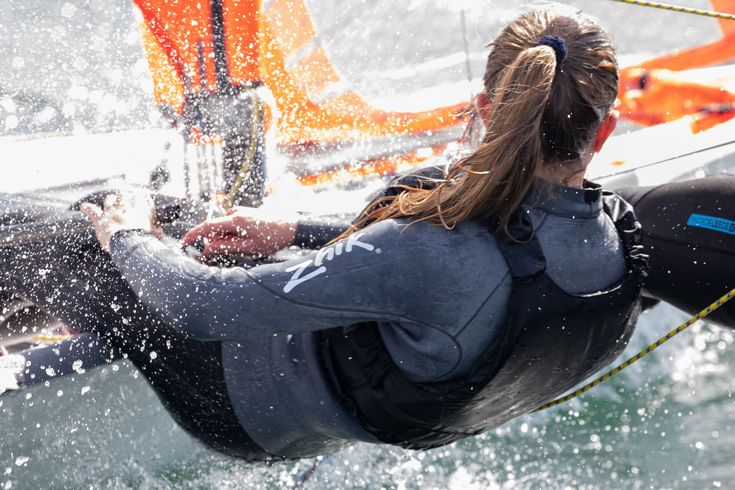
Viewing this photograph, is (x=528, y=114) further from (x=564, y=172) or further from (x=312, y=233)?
(x=312, y=233)

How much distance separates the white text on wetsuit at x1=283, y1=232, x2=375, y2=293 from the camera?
742 mm

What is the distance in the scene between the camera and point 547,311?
78cm

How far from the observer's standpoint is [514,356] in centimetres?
81

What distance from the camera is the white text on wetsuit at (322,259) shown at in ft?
2.43

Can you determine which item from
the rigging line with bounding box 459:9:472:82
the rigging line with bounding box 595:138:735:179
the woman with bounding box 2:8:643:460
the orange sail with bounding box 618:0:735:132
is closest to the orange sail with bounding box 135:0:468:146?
the rigging line with bounding box 459:9:472:82

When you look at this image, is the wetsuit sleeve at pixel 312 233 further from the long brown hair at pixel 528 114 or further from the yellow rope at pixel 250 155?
the yellow rope at pixel 250 155

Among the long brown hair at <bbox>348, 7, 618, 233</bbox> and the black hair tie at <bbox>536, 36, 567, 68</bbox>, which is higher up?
the black hair tie at <bbox>536, 36, 567, 68</bbox>

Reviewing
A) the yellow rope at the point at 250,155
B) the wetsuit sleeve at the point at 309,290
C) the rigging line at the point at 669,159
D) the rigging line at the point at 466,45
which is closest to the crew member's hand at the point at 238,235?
the wetsuit sleeve at the point at 309,290

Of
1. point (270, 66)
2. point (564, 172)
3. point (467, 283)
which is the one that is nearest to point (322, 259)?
point (467, 283)

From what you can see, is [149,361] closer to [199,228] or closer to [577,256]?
[199,228]

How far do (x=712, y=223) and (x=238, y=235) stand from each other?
2.19ft

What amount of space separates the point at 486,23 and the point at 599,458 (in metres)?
1.16

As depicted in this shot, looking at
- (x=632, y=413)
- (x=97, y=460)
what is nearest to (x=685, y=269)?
(x=632, y=413)

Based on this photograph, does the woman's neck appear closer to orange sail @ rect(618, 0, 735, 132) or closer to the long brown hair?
the long brown hair
